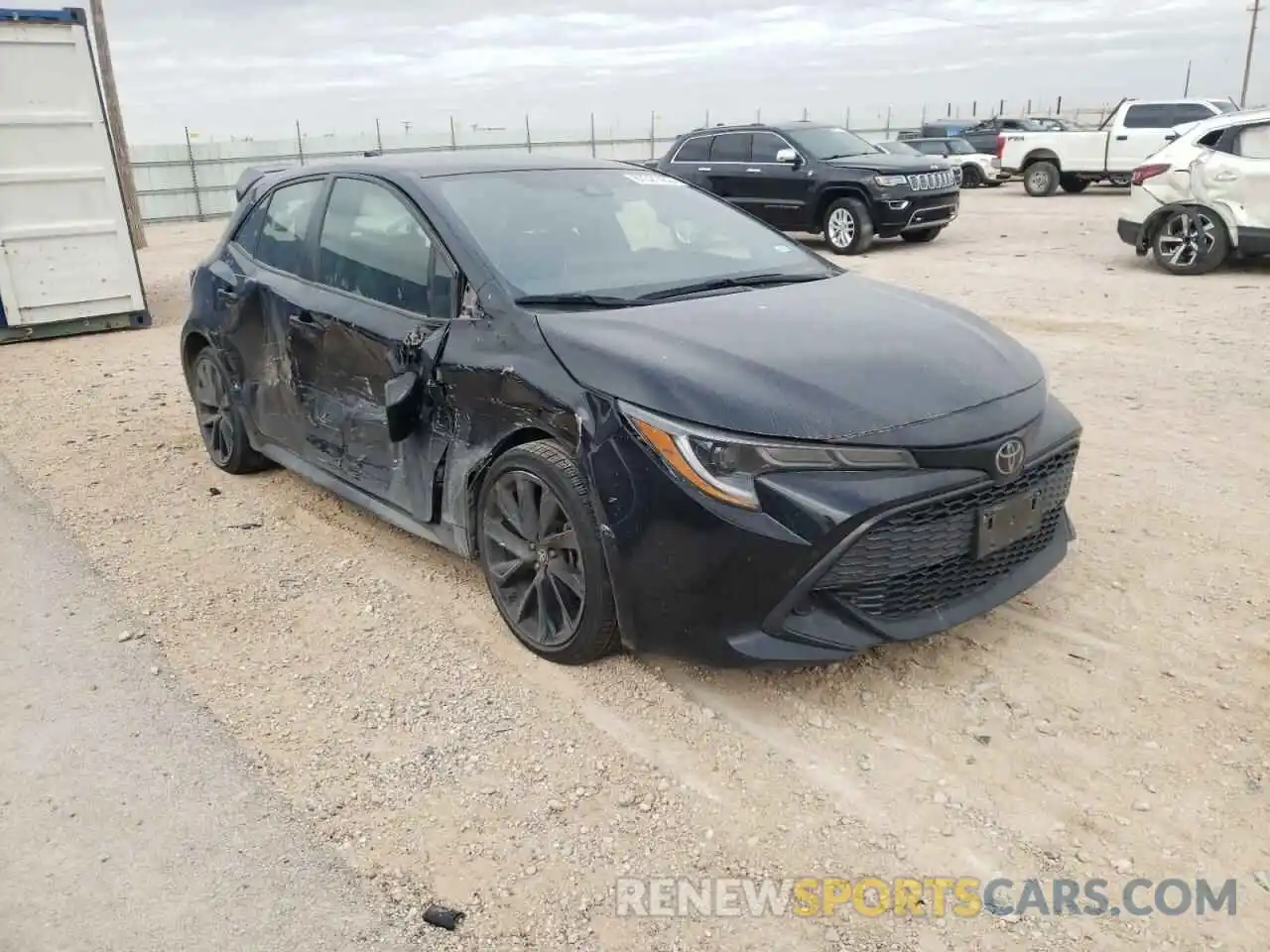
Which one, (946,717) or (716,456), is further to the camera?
(946,717)

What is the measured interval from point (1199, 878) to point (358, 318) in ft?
10.8

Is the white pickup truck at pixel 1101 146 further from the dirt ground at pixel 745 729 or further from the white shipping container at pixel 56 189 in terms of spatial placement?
the white shipping container at pixel 56 189

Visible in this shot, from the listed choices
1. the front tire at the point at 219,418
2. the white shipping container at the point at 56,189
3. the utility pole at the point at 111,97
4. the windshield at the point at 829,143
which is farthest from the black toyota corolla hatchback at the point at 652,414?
the utility pole at the point at 111,97

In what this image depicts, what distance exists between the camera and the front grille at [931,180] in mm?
13570

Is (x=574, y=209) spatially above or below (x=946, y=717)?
above

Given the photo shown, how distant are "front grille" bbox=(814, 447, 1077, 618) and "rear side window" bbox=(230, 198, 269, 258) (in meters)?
3.51

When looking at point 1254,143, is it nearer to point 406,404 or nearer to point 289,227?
point 289,227

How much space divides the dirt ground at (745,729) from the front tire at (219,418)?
31 centimetres

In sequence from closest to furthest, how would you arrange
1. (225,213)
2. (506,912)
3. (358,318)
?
(506,912) → (358,318) → (225,213)

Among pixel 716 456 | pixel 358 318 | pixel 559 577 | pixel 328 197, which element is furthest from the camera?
pixel 328 197

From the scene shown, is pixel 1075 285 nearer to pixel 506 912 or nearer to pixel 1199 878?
pixel 1199 878

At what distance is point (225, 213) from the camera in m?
28.5

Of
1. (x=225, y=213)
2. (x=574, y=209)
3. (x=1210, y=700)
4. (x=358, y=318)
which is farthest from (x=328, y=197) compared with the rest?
(x=225, y=213)

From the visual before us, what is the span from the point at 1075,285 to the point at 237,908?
9.99 m
